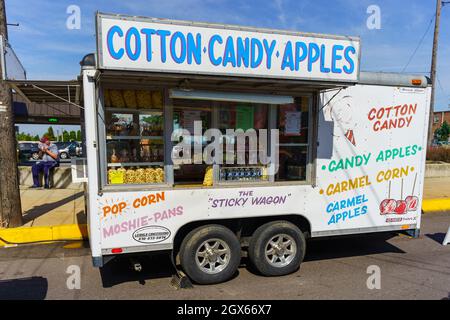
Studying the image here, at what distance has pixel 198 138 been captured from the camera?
443 cm

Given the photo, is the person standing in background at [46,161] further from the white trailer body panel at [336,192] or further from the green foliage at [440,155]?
the green foliage at [440,155]

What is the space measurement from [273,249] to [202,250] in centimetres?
97

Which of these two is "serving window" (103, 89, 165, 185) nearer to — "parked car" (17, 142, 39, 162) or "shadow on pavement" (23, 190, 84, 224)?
"shadow on pavement" (23, 190, 84, 224)

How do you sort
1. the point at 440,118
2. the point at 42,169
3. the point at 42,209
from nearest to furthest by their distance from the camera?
the point at 42,209 → the point at 42,169 → the point at 440,118

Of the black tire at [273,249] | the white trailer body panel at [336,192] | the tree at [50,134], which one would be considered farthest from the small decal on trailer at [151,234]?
the tree at [50,134]

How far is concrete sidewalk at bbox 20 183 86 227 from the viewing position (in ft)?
22.6

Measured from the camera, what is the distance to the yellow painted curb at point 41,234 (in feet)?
19.6

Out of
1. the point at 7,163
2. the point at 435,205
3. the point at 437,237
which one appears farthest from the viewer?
the point at 435,205

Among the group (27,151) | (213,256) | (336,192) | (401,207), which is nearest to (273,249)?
(213,256)

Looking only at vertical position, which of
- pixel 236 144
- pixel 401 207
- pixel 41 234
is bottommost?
pixel 41 234

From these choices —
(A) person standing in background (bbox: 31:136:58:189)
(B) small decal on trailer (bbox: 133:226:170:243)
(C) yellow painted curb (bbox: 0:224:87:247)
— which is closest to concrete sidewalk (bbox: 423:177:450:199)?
(B) small decal on trailer (bbox: 133:226:170:243)

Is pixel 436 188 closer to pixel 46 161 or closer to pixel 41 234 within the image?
pixel 41 234

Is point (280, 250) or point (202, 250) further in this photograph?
point (280, 250)
